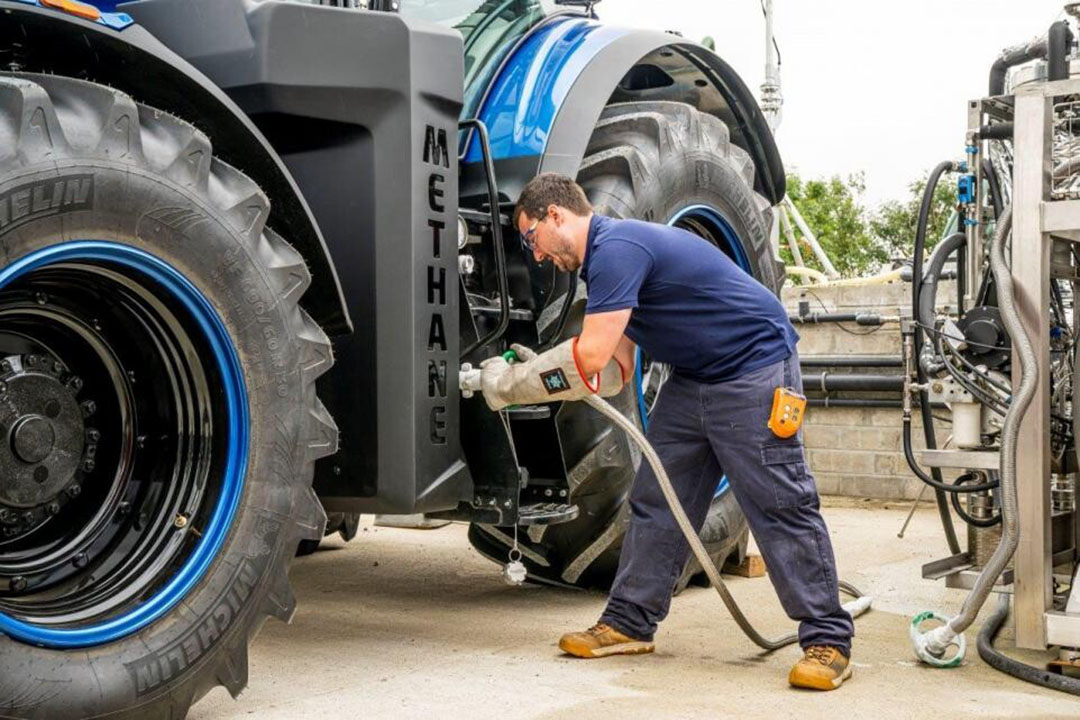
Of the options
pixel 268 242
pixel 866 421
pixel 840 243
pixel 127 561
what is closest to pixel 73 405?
pixel 127 561

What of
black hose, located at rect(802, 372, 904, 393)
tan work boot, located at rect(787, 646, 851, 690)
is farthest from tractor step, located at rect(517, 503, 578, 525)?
black hose, located at rect(802, 372, 904, 393)

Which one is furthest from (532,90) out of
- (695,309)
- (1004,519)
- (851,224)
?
(851,224)

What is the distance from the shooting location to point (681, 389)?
13.9ft

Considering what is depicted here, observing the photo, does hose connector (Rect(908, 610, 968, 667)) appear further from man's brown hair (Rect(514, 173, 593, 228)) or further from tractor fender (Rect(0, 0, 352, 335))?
tractor fender (Rect(0, 0, 352, 335))

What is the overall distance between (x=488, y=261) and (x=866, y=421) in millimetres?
5154

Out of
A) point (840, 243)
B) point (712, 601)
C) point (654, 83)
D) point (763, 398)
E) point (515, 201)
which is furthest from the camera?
point (840, 243)

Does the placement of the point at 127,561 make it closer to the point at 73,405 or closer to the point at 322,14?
the point at 73,405

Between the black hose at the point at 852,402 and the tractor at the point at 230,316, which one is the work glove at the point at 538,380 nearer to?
the tractor at the point at 230,316

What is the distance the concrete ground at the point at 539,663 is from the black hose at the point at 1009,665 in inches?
1.3

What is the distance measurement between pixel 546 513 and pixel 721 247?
5.42ft

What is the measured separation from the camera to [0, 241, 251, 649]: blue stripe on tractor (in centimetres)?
269

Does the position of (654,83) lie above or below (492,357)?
above

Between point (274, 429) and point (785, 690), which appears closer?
point (274, 429)

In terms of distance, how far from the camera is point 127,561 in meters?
3.11
